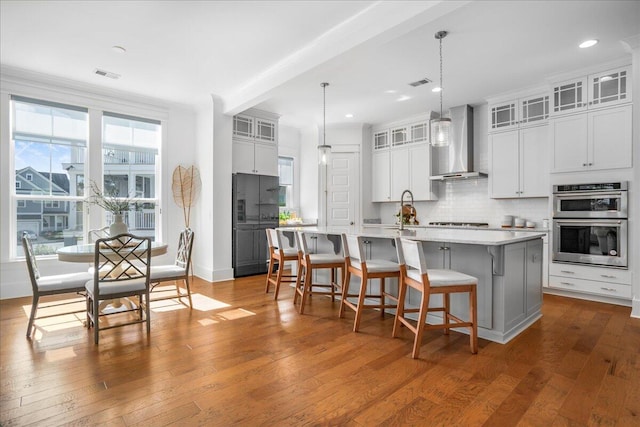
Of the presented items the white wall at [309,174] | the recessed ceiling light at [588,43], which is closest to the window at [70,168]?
the white wall at [309,174]

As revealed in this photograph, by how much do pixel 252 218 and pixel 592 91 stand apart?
511cm

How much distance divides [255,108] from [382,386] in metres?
5.01

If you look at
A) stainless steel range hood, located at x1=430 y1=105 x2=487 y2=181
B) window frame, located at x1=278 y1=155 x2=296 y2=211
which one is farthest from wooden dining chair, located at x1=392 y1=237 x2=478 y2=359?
window frame, located at x1=278 y1=155 x2=296 y2=211

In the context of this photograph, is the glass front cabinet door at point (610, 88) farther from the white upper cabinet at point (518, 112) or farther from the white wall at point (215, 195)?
the white wall at point (215, 195)

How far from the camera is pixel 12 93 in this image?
436cm

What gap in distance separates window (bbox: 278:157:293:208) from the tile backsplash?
272 cm

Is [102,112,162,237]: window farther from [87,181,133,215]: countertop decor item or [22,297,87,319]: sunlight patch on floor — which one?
[22,297,87,319]: sunlight patch on floor

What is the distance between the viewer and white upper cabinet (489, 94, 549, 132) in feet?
15.8

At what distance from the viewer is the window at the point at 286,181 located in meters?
7.36

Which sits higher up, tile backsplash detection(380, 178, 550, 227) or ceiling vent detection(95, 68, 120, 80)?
ceiling vent detection(95, 68, 120, 80)

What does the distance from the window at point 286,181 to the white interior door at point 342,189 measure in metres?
0.98

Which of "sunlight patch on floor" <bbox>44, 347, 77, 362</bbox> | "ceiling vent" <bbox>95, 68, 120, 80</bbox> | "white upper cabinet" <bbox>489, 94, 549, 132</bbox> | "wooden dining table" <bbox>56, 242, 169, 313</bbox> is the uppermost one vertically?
"ceiling vent" <bbox>95, 68, 120, 80</bbox>

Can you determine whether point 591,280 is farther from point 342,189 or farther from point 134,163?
point 134,163

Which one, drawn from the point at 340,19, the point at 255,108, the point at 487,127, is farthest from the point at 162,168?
the point at 487,127
